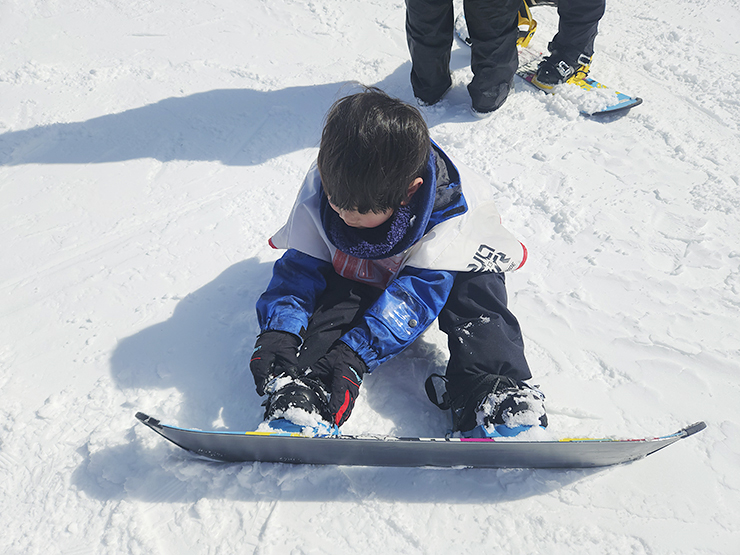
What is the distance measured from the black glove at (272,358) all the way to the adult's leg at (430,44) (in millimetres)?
1871

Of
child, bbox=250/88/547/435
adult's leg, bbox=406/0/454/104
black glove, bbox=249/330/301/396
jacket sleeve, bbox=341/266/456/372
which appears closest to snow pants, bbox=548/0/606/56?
adult's leg, bbox=406/0/454/104

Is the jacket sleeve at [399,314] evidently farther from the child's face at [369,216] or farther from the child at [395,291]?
the child's face at [369,216]

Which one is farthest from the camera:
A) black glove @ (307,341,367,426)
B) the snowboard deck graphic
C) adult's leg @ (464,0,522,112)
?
the snowboard deck graphic

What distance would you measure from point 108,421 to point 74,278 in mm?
765

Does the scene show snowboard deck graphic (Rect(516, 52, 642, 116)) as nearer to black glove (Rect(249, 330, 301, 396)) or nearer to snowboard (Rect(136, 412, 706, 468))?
snowboard (Rect(136, 412, 706, 468))

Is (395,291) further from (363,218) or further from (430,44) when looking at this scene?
(430,44)

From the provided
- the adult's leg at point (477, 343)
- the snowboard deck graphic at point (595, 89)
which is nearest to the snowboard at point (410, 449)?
the adult's leg at point (477, 343)

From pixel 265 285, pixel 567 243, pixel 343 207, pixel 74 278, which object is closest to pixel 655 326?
pixel 567 243

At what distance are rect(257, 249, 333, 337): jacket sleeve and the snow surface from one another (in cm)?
27

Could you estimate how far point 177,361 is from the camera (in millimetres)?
1836

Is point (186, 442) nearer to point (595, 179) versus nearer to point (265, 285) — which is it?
point (265, 285)

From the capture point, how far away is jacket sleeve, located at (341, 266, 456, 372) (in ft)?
5.27

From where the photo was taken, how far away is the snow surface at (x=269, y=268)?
4.80ft

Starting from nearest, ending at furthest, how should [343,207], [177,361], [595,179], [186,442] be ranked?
[343,207] → [186,442] → [177,361] → [595,179]
